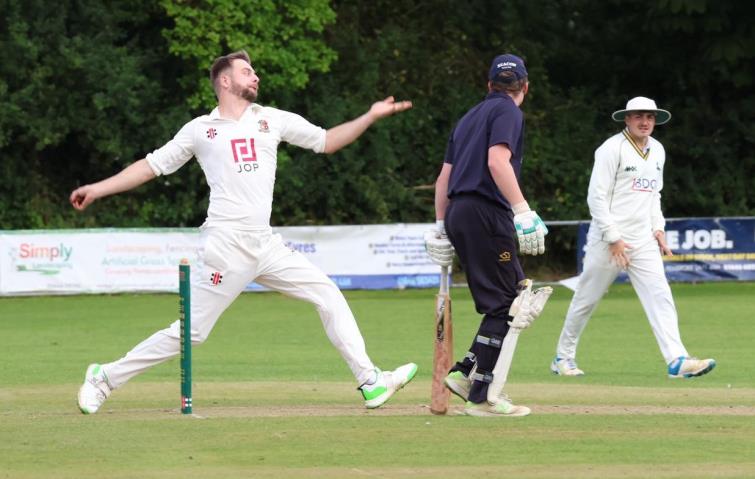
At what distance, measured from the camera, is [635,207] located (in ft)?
40.3

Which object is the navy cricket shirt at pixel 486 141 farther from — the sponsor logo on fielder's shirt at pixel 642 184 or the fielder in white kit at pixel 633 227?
the sponsor logo on fielder's shirt at pixel 642 184

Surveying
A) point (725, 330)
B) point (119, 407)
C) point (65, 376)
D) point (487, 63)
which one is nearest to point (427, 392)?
point (119, 407)

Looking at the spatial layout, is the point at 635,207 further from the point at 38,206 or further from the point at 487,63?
the point at 487,63

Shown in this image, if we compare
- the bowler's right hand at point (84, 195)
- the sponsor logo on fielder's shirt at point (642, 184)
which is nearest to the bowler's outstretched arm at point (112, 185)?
the bowler's right hand at point (84, 195)

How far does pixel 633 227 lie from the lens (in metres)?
12.2

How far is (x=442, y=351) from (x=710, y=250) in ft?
60.3

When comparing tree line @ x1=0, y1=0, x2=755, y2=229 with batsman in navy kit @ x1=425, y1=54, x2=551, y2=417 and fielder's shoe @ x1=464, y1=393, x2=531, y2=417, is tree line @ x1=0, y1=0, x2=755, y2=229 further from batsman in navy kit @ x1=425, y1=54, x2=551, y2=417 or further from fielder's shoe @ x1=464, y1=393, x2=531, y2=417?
fielder's shoe @ x1=464, y1=393, x2=531, y2=417

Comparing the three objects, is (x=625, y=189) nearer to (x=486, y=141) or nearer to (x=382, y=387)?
(x=486, y=141)

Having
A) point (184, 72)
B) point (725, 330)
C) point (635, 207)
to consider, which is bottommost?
point (725, 330)

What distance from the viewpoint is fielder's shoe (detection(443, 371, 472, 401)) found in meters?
9.30

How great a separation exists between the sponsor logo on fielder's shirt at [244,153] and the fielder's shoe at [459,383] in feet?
5.98

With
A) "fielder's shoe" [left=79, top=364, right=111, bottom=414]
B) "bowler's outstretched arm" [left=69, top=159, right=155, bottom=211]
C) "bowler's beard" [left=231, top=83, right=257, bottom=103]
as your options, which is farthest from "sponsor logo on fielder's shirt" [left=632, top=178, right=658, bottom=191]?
"fielder's shoe" [left=79, top=364, right=111, bottom=414]

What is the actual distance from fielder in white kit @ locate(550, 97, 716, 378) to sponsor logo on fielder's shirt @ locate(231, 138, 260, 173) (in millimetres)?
3832

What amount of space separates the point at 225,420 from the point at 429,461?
1.93 metres
